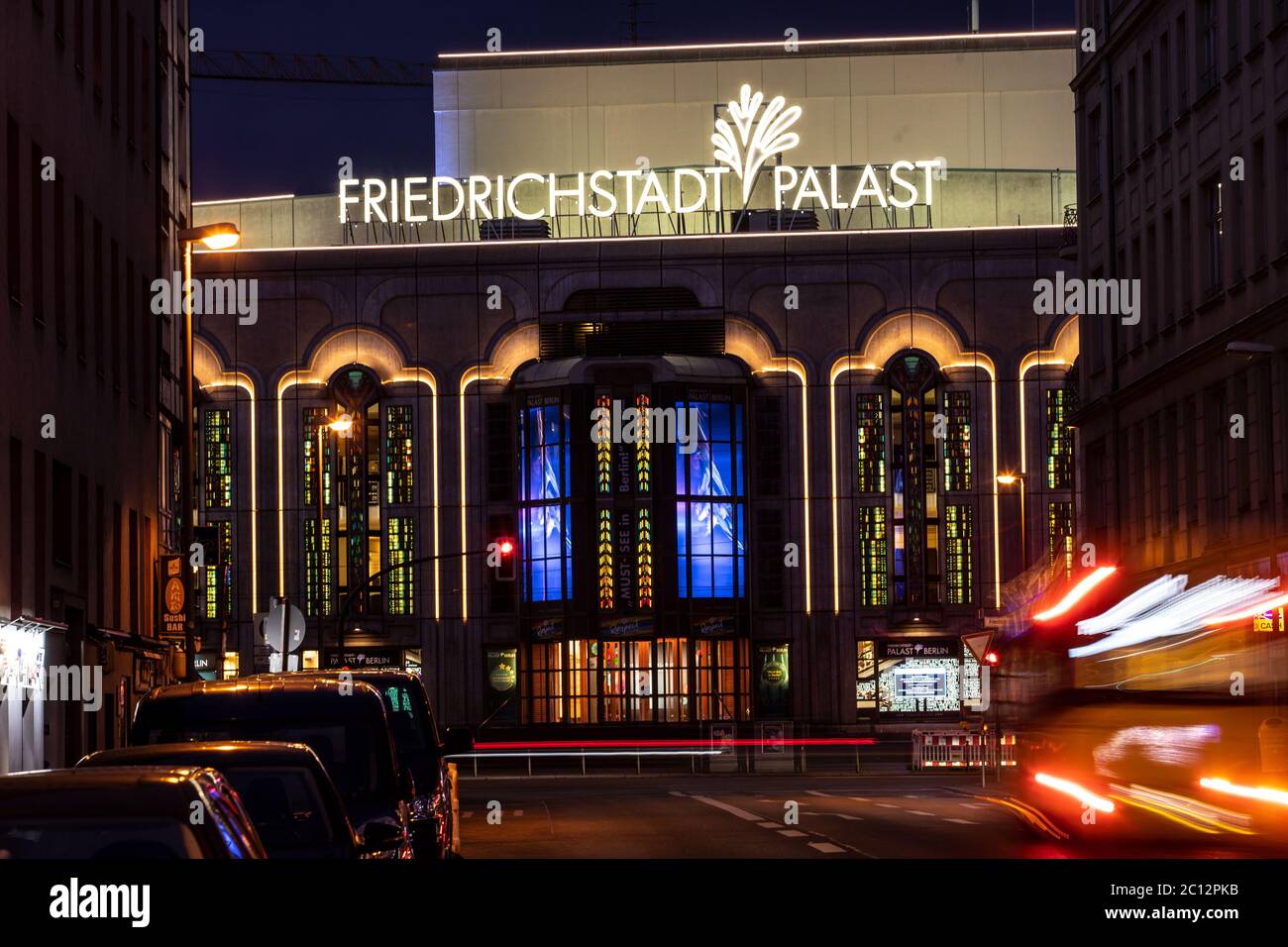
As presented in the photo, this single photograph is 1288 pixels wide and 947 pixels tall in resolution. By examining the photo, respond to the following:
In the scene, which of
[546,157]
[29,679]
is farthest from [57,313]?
[546,157]

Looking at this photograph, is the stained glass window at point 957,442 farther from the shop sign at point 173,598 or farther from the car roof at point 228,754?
the car roof at point 228,754

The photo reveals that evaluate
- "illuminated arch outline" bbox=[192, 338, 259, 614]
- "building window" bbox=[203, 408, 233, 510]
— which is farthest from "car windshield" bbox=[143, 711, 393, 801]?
"building window" bbox=[203, 408, 233, 510]

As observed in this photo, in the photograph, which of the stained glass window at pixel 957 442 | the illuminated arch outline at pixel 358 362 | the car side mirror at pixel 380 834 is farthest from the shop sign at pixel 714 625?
the car side mirror at pixel 380 834

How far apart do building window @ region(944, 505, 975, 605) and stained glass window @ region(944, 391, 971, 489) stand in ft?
3.11

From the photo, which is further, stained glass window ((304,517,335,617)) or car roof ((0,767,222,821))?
stained glass window ((304,517,335,617))

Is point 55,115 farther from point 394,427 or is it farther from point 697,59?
point 697,59

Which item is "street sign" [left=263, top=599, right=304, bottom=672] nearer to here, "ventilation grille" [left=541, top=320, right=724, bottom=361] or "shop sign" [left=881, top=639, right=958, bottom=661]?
"ventilation grille" [left=541, top=320, right=724, bottom=361]

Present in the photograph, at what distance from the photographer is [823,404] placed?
7681 cm

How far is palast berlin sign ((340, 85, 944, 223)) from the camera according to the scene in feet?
262

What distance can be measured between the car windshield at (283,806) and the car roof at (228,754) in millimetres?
40

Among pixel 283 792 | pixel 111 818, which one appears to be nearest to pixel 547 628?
pixel 283 792

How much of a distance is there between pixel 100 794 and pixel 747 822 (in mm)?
23310

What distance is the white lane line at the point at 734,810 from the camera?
3092 centimetres

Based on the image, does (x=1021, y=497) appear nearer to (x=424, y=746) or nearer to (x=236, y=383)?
(x=236, y=383)
